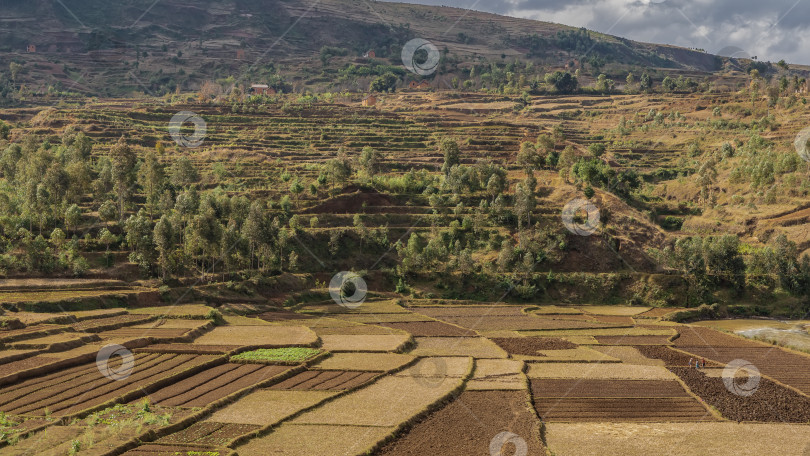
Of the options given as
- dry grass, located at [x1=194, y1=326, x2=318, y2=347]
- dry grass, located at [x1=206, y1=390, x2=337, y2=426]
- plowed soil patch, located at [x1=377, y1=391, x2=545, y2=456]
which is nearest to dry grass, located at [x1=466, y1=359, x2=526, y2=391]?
plowed soil patch, located at [x1=377, y1=391, x2=545, y2=456]

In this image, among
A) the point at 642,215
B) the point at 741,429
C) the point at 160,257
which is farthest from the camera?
the point at 642,215

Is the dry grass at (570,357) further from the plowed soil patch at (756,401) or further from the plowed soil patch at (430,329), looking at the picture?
the plowed soil patch at (430,329)

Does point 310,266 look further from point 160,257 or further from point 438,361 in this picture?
point 438,361

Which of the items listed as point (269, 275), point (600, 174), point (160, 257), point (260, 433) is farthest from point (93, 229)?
point (600, 174)

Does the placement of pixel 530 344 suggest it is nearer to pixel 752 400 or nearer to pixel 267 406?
pixel 752 400

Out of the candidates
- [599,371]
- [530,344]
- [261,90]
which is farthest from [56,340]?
[261,90]

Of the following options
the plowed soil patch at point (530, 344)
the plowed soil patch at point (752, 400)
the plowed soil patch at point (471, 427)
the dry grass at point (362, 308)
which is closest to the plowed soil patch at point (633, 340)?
the plowed soil patch at point (530, 344)
